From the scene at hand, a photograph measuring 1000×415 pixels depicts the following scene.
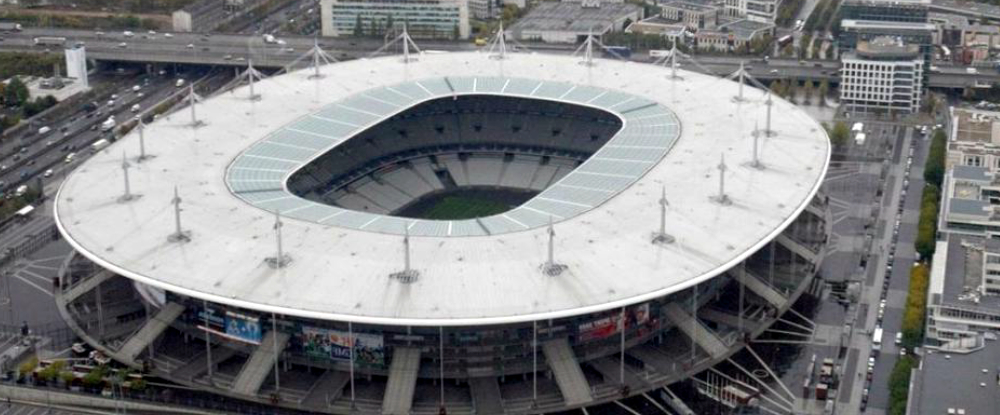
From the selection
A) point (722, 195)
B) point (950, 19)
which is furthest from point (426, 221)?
point (950, 19)

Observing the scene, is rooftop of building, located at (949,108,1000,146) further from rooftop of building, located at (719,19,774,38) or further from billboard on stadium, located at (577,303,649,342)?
billboard on stadium, located at (577,303,649,342)

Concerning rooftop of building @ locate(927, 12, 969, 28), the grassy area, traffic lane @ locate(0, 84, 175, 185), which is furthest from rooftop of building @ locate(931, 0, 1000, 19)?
traffic lane @ locate(0, 84, 175, 185)

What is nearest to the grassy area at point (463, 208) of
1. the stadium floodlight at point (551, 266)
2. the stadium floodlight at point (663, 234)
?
the stadium floodlight at point (663, 234)

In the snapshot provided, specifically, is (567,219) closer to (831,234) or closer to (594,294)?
(594,294)

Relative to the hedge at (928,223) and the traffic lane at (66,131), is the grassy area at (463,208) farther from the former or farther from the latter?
the traffic lane at (66,131)

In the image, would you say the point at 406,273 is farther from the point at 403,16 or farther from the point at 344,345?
the point at 403,16
